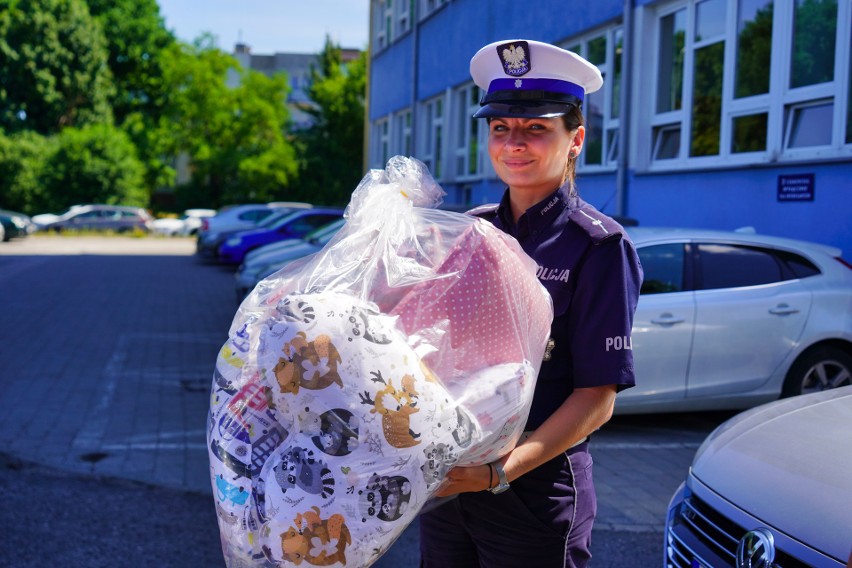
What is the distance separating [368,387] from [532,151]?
2.38 ft

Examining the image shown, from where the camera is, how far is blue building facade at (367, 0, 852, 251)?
857cm

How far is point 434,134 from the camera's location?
2119 cm

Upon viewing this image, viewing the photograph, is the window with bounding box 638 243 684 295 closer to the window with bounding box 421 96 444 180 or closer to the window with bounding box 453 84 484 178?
the window with bounding box 453 84 484 178

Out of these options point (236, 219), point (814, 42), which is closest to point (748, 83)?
point (814, 42)

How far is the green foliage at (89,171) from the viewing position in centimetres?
4653

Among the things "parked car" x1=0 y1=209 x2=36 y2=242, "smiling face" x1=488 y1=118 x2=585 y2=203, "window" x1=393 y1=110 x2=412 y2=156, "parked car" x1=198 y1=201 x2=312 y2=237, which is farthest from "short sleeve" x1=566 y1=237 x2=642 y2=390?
"parked car" x1=0 y1=209 x2=36 y2=242

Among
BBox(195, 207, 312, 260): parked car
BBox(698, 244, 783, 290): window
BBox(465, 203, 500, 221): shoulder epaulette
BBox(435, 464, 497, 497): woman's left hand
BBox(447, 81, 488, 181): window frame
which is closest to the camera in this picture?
BBox(435, 464, 497, 497): woman's left hand

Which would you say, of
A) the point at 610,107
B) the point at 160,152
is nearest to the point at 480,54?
the point at 610,107

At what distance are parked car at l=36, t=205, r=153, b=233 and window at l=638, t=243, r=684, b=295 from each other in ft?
127

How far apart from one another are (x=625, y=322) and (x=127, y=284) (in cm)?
1752

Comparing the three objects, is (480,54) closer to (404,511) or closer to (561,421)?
(561,421)

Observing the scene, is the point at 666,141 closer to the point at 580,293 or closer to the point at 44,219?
the point at 580,293

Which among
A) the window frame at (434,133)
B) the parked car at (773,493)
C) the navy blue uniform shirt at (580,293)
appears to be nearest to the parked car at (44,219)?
the window frame at (434,133)

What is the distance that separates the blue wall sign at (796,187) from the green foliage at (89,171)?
141 feet
